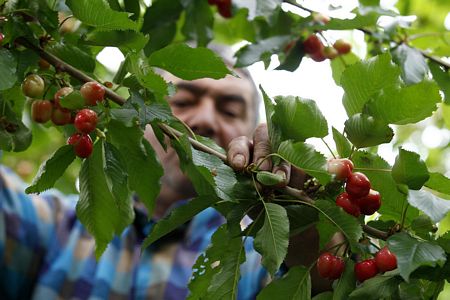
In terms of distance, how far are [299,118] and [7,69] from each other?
1.50 feet

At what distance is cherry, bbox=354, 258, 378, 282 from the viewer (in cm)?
101

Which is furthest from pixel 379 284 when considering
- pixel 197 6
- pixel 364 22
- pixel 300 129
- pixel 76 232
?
pixel 76 232

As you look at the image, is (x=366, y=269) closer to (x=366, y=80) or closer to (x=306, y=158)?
(x=306, y=158)

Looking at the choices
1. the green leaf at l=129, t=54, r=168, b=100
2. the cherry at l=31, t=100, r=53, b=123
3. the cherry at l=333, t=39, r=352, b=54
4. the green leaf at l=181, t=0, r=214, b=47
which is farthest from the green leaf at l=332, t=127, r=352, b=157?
the green leaf at l=181, t=0, r=214, b=47

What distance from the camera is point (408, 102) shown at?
102 centimetres

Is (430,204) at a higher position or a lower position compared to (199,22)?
higher

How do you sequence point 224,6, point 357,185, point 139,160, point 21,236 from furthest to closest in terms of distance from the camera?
point 21,236, point 224,6, point 139,160, point 357,185

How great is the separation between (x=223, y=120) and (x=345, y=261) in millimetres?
1342

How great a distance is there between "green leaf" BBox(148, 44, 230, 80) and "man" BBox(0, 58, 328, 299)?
1079 mm

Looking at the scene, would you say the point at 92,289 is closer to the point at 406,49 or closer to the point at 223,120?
the point at 223,120

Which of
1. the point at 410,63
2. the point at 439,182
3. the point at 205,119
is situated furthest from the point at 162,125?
the point at 205,119

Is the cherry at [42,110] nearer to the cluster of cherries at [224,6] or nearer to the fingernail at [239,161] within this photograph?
the fingernail at [239,161]

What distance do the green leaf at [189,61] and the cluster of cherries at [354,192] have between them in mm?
242

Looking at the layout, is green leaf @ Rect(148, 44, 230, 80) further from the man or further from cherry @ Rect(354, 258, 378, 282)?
the man
